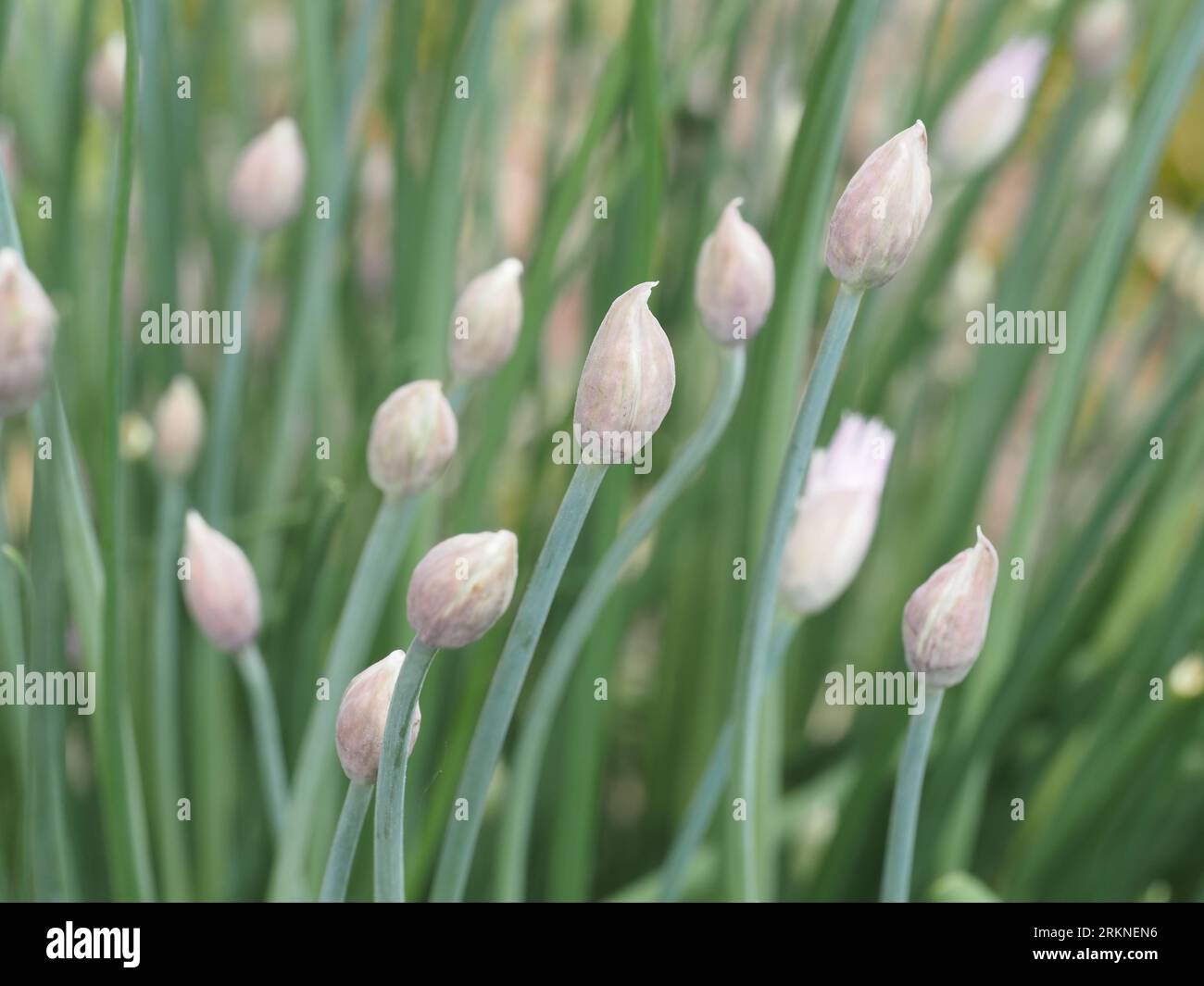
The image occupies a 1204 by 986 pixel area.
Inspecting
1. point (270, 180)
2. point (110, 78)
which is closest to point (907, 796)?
point (270, 180)

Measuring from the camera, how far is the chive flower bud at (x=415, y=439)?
38cm

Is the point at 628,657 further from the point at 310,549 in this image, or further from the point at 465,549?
the point at 465,549

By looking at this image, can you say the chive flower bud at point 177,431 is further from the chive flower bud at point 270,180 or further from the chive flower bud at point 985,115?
the chive flower bud at point 985,115

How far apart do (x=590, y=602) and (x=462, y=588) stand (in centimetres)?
11

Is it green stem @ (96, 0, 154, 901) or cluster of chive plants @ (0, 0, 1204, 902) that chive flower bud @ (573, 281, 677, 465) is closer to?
cluster of chive plants @ (0, 0, 1204, 902)

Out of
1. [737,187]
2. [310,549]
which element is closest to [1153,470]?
[737,187]

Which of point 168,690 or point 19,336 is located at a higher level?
point 19,336

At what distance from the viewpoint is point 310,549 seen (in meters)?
0.51

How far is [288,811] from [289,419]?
0.22 metres

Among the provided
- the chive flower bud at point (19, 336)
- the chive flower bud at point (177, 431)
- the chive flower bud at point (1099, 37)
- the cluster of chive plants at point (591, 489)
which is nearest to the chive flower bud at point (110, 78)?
the cluster of chive plants at point (591, 489)

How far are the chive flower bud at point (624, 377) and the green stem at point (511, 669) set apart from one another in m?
0.01

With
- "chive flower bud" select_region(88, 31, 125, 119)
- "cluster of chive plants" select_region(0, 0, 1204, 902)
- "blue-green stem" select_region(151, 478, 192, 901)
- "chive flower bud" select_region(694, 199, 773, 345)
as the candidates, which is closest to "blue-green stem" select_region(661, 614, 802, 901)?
"cluster of chive plants" select_region(0, 0, 1204, 902)

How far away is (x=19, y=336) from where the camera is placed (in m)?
0.32

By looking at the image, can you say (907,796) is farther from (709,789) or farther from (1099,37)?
(1099,37)
